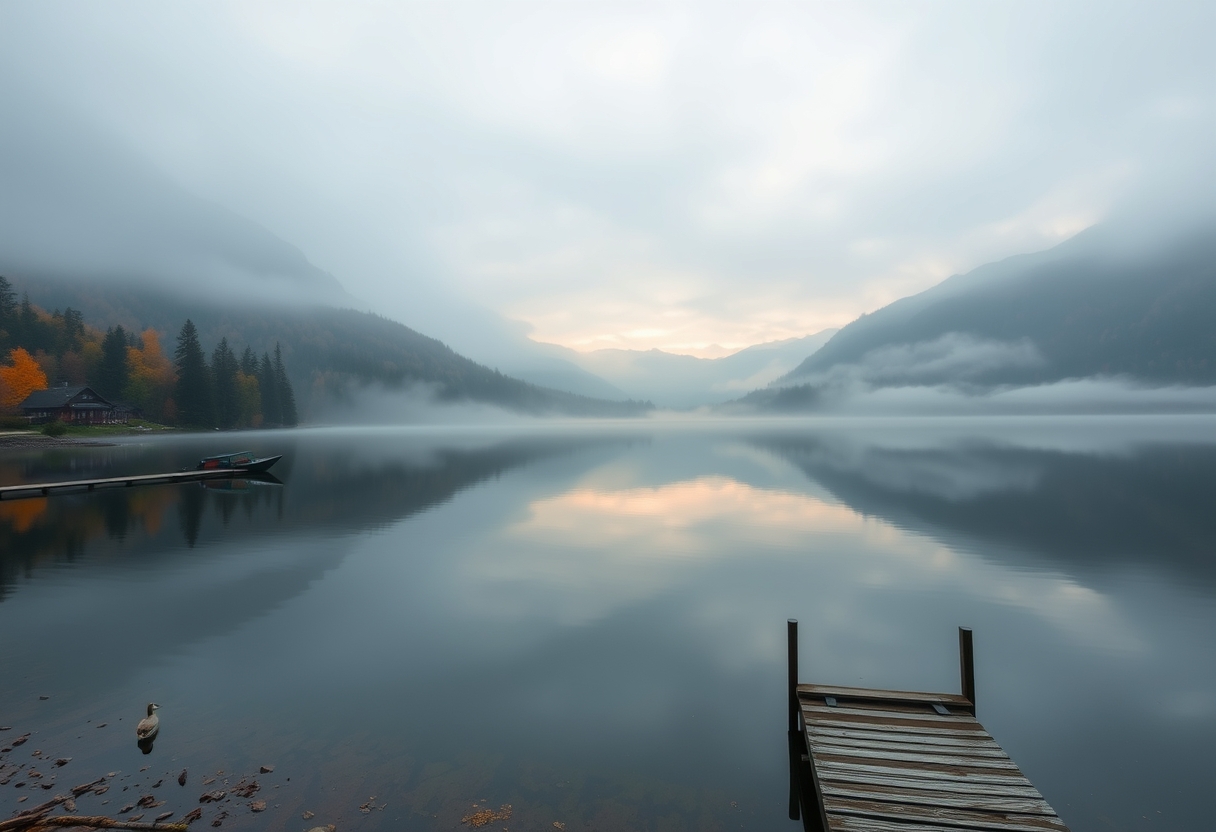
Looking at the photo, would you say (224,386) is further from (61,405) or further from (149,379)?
(61,405)

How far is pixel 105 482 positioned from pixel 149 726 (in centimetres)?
4492

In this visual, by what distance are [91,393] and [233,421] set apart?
1263 inches

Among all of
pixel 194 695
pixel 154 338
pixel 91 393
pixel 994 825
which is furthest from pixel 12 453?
pixel 994 825

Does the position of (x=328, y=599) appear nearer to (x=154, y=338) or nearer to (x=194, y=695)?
(x=194, y=695)

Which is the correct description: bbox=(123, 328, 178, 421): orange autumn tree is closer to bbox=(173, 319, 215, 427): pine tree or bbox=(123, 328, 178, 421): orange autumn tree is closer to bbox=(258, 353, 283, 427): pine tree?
bbox=(173, 319, 215, 427): pine tree

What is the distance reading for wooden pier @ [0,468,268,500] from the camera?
128ft

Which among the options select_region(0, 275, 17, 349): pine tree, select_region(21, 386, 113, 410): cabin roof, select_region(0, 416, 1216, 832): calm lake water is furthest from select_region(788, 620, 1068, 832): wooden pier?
select_region(0, 275, 17, 349): pine tree

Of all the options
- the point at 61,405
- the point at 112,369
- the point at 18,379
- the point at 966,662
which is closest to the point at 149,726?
the point at 966,662

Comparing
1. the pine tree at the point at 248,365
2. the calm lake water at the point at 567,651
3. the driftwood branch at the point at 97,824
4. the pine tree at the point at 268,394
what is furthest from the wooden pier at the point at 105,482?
the pine tree at the point at 268,394

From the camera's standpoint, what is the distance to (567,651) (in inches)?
610

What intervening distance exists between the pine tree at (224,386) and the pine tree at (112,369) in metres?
15.8

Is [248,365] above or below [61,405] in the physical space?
above

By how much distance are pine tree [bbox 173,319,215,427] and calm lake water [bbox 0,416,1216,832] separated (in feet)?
316

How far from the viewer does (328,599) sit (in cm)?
1959
